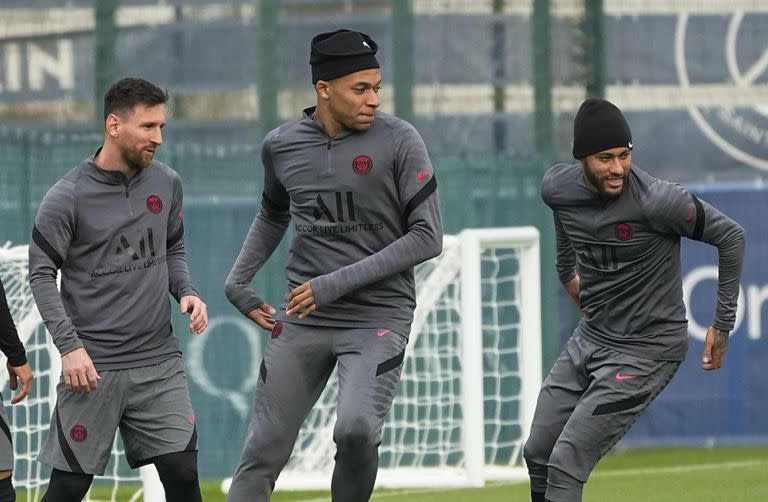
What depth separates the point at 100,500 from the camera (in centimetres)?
984

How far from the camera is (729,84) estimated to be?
12.4 m

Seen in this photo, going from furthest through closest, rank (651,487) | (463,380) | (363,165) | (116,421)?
(463,380) → (651,487) → (116,421) → (363,165)

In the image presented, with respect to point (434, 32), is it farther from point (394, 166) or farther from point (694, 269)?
point (394, 166)

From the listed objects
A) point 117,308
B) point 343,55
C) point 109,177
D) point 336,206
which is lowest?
point 117,308

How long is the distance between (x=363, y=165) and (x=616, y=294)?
1165mm

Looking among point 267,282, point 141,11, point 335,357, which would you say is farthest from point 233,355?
point 335,357

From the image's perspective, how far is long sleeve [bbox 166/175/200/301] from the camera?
22.5ft

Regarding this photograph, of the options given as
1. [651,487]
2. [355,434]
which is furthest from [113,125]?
[651,487]

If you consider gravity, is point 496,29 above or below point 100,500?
above

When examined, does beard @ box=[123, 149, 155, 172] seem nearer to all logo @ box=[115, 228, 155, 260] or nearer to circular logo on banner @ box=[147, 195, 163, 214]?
circular logo on banner @ box=[147, 195, 163, 214]

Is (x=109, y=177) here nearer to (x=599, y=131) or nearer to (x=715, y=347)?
(x=599, y=131)

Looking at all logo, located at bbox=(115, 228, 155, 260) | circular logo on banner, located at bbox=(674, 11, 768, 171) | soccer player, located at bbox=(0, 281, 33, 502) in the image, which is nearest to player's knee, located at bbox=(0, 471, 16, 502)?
soccer player, located at bbox=(0, 281, 33, 502)

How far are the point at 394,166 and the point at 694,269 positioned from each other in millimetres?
6030

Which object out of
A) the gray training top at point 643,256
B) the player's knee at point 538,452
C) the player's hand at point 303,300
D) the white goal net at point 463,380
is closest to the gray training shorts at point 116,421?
the player's hand at point 303,300
